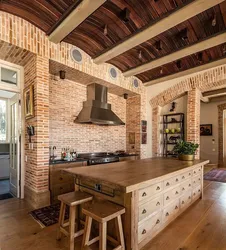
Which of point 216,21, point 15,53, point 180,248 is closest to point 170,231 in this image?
point 180,248

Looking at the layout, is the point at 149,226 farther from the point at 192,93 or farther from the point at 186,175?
the point at 192,93

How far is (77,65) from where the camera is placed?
13.1 ft

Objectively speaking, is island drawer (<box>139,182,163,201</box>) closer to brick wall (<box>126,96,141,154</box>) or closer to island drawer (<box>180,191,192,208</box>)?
island drawer (<box>180,191,192,208</box>)

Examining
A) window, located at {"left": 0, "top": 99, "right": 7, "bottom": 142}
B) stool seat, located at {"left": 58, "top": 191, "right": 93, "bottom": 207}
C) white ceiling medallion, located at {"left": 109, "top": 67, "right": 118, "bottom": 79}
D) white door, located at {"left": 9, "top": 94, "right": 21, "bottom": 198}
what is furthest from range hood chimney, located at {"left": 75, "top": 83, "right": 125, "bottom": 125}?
window, located at {"left": 0, "top": 99, "right": 7, "bottom": 142}

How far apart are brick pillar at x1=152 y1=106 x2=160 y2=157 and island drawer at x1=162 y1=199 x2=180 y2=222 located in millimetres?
3641

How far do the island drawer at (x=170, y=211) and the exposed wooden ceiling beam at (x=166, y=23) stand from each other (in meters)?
3.10

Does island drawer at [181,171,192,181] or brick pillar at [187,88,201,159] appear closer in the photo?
island drawer at [181,171,192,181]

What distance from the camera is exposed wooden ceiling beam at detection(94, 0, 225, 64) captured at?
2.57 metres

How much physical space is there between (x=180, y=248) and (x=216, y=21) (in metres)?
3.82

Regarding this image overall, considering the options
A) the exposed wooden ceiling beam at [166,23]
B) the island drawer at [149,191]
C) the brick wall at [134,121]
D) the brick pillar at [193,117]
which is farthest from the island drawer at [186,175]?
the brick wall at [134,121]

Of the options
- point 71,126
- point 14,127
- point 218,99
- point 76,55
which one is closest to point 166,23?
point 76,55

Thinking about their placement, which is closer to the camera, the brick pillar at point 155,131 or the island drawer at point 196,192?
the island drawer at point 196,192

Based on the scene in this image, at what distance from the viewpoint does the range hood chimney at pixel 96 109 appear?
4608mm

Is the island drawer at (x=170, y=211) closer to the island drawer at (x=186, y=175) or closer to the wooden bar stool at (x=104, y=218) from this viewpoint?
the island drawer at (x=186, y=175)
